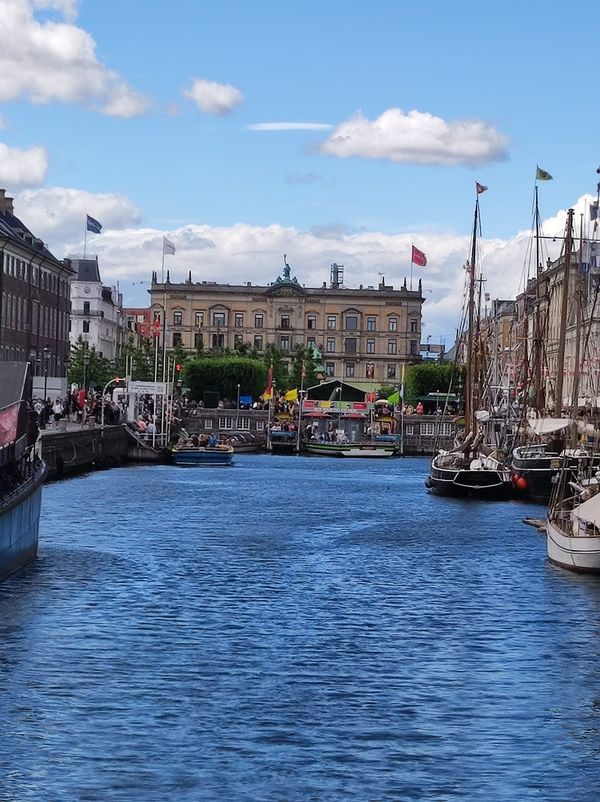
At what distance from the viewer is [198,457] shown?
12075cm

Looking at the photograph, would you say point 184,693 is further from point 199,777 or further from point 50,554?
point 50,554

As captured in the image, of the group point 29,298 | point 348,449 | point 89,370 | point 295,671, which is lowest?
point 295,671

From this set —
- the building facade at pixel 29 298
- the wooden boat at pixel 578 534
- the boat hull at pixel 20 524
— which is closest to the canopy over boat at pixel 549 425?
the wooden boat at pixel 578 534

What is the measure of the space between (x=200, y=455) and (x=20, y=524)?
7925cm

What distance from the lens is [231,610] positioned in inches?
1518

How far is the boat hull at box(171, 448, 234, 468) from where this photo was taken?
395ft

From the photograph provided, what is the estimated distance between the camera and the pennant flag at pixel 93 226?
13238 centimetres

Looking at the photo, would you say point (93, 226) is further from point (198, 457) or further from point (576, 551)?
point (576, 551)

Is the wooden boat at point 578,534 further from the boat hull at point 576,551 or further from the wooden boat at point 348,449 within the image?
the wooden boat at point 348,449

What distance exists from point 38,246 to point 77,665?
118916mm

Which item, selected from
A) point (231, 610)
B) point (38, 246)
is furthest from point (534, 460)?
point (38, 246)

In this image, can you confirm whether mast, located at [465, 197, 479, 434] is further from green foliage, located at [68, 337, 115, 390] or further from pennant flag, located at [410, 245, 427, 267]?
green foliage, located at [68, 337, 115, 390]

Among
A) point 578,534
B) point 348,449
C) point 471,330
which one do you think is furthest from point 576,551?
point 348,449

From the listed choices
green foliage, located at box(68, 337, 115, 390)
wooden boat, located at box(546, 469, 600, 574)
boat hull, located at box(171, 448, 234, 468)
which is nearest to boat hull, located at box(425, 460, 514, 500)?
wooden boat, located at box(546, 469, 600, 574)
